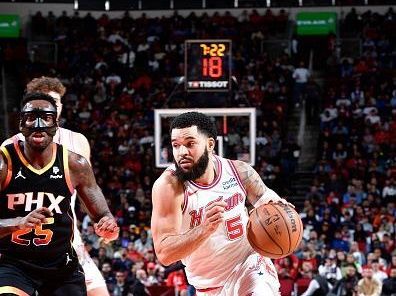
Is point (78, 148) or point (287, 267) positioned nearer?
point (78, 148)

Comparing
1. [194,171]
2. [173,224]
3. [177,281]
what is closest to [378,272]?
[177,281]

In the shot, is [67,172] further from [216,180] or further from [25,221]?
[216,180]

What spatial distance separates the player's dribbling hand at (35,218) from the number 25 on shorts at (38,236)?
279 mm

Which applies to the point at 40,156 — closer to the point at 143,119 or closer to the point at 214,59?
the point at 214,59

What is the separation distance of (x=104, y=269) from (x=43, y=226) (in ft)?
28.2

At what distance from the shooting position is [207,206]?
4.90 meters

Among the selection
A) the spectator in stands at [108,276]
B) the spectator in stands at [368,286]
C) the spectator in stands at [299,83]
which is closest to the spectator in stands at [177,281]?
the spectator in stands at [108,276]

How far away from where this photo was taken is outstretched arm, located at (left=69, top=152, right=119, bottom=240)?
15.1ft

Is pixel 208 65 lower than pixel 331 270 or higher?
higher

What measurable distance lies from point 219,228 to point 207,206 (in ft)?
0.72

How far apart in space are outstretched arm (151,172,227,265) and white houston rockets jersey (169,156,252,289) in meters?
0.09

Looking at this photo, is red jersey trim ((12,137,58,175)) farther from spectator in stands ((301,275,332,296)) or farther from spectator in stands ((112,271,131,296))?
spectator in stands ((112,271,131,296))

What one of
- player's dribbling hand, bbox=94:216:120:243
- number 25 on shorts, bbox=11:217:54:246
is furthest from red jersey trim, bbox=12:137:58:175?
player's dribbling hand, bbox=94:216:120:243

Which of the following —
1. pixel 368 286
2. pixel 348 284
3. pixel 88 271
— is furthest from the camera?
pixel 348 284
